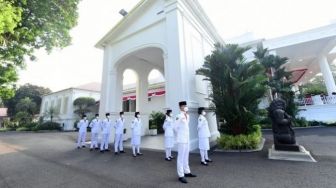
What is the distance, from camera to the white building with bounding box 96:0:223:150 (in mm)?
8625

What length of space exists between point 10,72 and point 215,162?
31.4ft

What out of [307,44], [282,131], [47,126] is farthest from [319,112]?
[47,126]

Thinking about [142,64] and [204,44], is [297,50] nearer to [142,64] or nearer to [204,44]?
[204,44]

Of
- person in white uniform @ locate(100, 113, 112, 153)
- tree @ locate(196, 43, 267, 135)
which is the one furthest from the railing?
person in white uniform @ locate(100, 113, 112, 153)

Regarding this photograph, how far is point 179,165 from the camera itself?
14.2 feet

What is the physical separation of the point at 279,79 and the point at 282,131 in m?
9.16

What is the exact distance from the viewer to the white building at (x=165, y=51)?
28.3ft

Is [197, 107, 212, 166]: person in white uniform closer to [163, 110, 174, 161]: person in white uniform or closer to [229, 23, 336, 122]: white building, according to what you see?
[163, 110, 174, 161]: person in white uniform

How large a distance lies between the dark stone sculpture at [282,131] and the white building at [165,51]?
3394mm

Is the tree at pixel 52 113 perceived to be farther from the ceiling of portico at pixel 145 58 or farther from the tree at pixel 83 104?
the ceiling of portico at pixel 145 58

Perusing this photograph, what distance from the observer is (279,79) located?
13.8 metres

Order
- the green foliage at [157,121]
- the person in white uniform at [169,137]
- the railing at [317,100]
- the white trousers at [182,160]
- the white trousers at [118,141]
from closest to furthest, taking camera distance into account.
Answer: the white trousers at [182,160], the person in white uniform at [169,137], the white trousers at [118,141], the railing at [317,100], the green foliage at [157,121]

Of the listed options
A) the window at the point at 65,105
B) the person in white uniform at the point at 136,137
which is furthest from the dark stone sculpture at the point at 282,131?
the window at the point at 65,105

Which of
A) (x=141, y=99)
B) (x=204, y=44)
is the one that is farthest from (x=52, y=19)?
(x=204, y=44)
